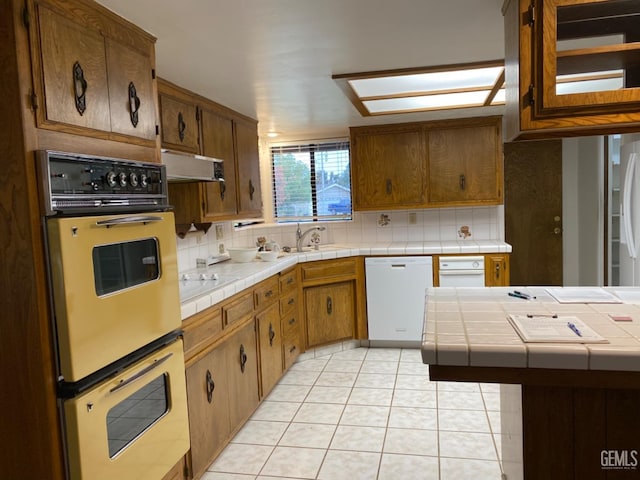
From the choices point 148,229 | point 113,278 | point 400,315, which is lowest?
point 400,315

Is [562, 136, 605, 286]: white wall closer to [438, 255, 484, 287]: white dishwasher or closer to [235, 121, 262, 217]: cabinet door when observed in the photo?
[438, 255, 484, 287]: white dishwasher

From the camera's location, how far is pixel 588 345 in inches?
53.2

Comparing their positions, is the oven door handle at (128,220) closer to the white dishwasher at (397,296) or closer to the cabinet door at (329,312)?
the cabinet door at (329,312)

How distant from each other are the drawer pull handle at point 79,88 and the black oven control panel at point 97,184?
0.58ft

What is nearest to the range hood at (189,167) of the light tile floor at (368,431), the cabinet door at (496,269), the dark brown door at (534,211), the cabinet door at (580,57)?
the light tile floor at (368,431)

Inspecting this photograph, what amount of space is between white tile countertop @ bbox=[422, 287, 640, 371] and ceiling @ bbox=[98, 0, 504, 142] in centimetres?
119

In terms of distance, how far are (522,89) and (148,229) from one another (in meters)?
1.49

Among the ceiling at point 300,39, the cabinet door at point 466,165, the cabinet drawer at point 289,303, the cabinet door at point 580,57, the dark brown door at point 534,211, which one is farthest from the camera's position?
the dark brown door at point 534,211

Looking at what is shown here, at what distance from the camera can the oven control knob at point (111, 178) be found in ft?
5.31

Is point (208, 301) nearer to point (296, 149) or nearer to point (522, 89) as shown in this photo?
point (522, 89)

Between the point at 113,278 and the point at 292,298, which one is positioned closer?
the point at 113,278

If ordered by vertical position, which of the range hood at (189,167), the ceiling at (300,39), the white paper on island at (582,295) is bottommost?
the white paper on island at (582,295)

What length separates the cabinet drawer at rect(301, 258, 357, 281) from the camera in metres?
3.97

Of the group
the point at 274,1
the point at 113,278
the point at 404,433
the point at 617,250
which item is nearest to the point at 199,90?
the point at 274,1
